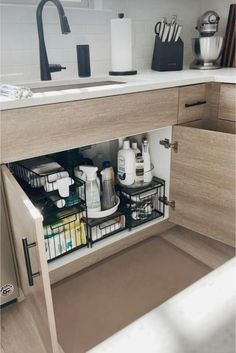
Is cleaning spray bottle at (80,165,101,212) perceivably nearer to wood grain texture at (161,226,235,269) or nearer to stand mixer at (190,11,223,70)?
wood grain texture at (161,226,235,269)

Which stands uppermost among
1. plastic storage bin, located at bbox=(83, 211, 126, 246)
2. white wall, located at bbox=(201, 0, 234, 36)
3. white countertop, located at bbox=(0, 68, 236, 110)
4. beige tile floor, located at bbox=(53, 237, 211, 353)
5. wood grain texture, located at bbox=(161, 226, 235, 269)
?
white wall, located at bbox=(201, 0, 234, 36)

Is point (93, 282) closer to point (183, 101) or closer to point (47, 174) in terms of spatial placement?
point (47, 174)

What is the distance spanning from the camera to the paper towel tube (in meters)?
1.47

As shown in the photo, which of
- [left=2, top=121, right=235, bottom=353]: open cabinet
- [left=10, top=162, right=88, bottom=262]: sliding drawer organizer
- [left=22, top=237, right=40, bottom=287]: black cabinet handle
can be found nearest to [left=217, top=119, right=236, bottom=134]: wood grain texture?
[left=2, top=121, right=235, bottom=353]: open cabinet

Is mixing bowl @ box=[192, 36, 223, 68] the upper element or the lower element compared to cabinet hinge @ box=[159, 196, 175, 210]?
upper

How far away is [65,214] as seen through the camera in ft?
4.13

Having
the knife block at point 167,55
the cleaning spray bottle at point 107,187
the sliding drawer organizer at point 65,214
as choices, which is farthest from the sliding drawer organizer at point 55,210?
the knife block at point 167,55

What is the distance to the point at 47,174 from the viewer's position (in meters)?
1.19

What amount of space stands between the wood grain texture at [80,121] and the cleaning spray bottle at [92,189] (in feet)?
0.67

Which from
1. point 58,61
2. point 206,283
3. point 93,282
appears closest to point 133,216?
point 93,282

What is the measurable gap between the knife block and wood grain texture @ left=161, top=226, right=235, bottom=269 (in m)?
0.92

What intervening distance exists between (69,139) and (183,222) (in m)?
0.72

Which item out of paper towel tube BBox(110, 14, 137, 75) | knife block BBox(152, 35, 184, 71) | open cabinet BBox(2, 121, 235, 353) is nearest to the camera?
open cabinet BBox(2, 121, 235, 353)

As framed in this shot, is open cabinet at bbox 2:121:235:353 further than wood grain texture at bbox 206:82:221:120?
No
